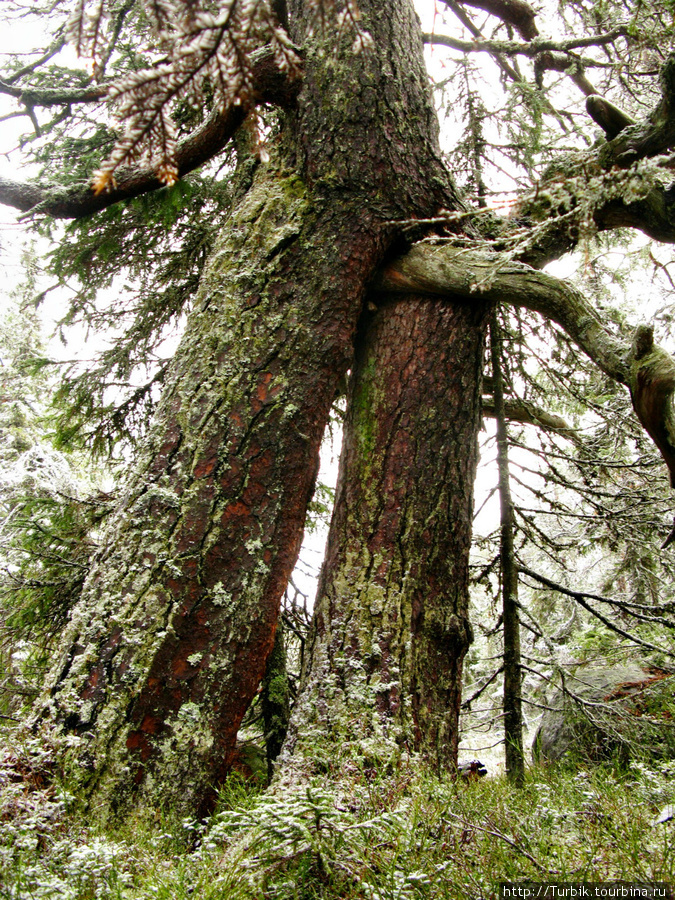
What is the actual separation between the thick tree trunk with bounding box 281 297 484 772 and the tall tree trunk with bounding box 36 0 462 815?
33 cm

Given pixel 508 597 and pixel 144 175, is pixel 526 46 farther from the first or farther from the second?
pixel 508 597

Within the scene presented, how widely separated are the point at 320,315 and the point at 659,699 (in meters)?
4.65

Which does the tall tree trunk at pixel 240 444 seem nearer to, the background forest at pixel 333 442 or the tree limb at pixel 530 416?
the background forest at pixel 333 442

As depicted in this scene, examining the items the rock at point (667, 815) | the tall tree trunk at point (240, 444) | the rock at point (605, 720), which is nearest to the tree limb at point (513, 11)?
the tall tree trunk at point (240, 444)

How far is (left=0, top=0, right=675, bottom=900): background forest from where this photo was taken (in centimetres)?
152

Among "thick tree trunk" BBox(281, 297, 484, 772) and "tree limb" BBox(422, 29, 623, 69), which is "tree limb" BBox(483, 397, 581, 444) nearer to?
"thick tree trunk" BBox(281, 297, 484, 772)

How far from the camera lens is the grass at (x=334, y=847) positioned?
1472 mm

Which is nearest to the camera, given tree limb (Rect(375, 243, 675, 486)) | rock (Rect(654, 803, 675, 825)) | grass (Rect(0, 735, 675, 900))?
grass (Rect(0, 735, 675, 900))

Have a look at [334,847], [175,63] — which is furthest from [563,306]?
[334,847]

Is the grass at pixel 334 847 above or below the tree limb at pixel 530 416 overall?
below

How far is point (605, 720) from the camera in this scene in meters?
4.14

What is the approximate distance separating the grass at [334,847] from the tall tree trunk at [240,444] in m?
0.32

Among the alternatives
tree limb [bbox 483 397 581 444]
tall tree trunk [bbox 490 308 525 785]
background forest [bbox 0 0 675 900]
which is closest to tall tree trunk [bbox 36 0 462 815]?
background forest [bbox 0 0 675 900]

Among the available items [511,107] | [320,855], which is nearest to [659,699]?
[320,855]
